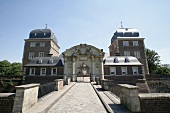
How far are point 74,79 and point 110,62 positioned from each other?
955 centimetres

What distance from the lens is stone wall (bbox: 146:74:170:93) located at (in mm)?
24375

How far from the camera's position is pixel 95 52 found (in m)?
27.1

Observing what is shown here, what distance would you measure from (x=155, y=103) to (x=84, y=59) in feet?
70.9

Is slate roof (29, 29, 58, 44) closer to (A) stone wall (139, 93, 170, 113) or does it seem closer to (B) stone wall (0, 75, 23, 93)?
(B) stone wall (0, 75, 23, 93)

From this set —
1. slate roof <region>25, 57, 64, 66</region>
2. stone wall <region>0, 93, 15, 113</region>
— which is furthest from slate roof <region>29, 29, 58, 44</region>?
stone wall <region>0, 93, 15, 113</region>

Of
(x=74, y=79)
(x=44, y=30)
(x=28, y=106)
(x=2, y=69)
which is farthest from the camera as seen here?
(x=2, y=69)

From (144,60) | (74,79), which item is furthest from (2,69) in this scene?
(144,60)

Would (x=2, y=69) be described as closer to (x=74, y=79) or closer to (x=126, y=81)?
(x=74, y=79)

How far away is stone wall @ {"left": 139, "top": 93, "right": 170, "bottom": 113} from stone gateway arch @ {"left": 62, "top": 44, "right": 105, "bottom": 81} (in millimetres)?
20363

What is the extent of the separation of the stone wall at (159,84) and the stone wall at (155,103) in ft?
73.3

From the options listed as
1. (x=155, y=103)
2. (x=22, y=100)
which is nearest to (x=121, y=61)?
(x=155, y=103)

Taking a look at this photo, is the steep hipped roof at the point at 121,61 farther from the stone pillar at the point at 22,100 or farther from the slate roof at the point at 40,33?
the stone pillar at the point at 22,100

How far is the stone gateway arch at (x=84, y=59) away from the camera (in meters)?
26.1

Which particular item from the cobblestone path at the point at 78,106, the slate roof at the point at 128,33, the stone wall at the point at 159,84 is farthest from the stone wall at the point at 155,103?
the slate roof at the point at 128,33
